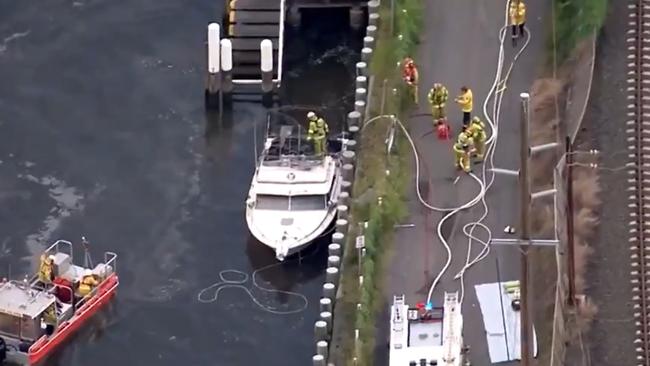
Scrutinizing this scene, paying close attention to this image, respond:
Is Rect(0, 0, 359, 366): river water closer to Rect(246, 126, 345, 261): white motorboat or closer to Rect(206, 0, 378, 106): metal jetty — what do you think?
Rect(206, 0, 378, 106): metal jetty

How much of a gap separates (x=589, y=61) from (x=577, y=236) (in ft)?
29.3

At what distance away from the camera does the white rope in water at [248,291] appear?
222 ft

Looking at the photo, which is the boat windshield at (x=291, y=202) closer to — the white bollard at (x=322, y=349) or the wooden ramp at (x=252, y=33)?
the white bollard at (x=322, y=349)

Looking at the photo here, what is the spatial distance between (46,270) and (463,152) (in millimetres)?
→ 13002

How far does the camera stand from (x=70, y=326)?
217ft

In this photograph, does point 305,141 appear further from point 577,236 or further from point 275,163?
point 577,236

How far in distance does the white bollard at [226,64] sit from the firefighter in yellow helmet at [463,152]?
42.4 feet

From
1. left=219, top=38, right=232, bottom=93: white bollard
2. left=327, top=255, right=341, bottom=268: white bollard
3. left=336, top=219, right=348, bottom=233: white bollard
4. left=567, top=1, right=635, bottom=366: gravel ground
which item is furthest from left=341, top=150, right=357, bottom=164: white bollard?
left=219, top=38, right=232, bottom=93: white bollard

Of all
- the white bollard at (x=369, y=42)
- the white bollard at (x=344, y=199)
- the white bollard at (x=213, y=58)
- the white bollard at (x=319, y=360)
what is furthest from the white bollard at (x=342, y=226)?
the white bollard at (x=213, y=58)

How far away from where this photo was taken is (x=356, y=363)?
60.2m

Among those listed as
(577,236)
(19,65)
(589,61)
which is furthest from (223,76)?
(577,236)

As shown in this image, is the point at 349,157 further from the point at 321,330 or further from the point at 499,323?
the point at 499,323

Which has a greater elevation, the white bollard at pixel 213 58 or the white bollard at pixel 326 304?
the white bollard at pixel 213 58

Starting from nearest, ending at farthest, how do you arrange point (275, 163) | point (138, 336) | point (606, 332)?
point (606, 332), point (138, 336), point (275, 163)
